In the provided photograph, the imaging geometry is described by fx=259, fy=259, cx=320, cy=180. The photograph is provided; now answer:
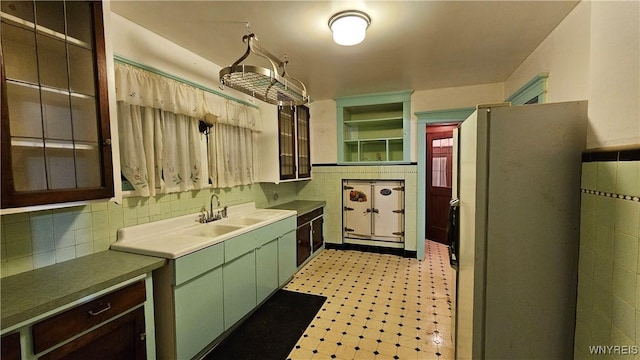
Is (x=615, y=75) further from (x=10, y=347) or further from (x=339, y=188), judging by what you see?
(x=339, y=188)

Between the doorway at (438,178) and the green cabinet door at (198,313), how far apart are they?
13.3 ft

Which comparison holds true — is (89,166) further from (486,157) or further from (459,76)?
(459,76)

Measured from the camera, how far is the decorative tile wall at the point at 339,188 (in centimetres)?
384

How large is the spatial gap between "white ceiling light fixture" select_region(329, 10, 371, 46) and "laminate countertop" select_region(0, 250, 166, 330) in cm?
192

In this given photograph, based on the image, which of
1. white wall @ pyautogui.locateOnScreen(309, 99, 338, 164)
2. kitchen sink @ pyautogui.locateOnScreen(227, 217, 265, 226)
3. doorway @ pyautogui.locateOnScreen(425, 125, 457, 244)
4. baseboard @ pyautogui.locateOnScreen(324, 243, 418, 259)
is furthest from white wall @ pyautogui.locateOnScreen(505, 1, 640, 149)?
doorway @ pyautogui.locateOnScreen(425, 125, 457, 244)

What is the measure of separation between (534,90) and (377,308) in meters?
2.46

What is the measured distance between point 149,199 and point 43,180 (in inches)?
31.9

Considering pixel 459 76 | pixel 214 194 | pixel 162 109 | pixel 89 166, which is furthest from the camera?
pixel 459 76

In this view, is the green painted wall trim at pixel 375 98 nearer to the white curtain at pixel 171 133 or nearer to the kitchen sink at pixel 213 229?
the white curtain at pixel 171 133

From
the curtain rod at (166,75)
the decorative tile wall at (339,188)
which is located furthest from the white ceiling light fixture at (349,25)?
the decorative tile wall at (339,188)

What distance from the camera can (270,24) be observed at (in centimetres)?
192

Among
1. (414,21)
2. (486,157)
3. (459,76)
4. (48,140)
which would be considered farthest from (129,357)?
(459,76)

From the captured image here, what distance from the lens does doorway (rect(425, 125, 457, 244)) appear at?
4.64 metres

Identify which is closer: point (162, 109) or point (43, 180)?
point (43, 180)
